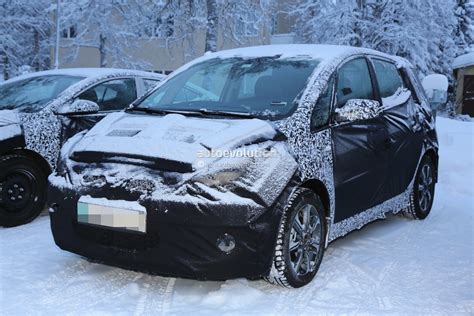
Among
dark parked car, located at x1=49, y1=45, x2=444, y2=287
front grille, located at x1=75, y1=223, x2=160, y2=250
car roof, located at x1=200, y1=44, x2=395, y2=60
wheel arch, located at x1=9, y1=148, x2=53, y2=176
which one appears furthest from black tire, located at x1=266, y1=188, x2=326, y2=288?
wheel arch, located at x1=9, y1=148, x2=53, y2=176

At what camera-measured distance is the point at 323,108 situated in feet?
13.3

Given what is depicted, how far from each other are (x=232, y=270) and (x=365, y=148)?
171 cm

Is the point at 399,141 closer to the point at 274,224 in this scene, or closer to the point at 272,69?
the point at 272,69

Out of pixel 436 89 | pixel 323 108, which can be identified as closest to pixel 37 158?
pixel 323 108

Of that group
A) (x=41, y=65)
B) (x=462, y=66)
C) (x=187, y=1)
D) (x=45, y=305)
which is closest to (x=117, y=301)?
(x=45, y=305)

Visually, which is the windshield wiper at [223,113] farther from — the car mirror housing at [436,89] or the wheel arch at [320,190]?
the car mirror housing at [436,89]

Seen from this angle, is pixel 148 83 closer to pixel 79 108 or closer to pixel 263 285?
pixel 79 108

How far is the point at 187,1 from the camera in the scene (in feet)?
58.9

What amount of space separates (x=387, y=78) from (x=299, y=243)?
229 cm

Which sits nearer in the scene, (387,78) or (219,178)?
(219,178)

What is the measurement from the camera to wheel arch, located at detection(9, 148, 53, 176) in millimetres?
5064

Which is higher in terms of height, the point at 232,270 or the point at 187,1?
the point at 187,1

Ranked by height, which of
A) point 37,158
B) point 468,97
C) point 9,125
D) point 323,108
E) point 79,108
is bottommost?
point 468,97

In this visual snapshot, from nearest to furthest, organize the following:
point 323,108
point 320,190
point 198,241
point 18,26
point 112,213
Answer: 1. point 198,241
2. point 112,213
3. point 320,190
4. point 323,108
5. point 18,26
